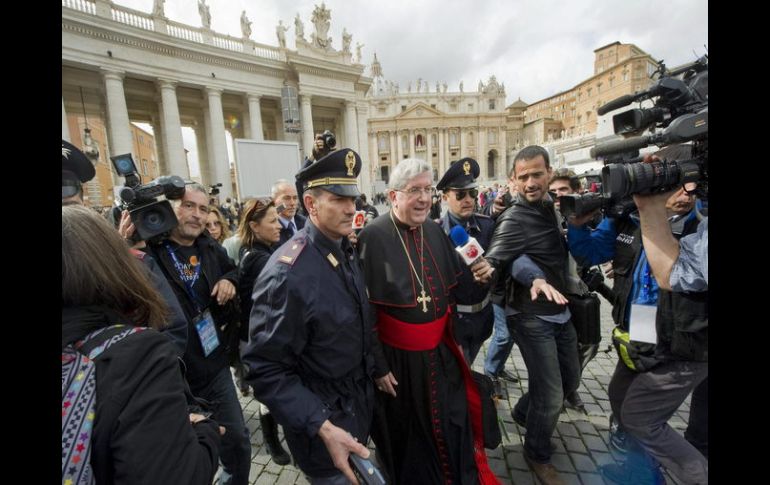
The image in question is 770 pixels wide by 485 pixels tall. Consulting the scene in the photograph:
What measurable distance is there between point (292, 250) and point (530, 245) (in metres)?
1.77

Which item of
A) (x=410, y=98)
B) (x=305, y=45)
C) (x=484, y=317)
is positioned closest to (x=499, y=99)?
(x=410, y=98)

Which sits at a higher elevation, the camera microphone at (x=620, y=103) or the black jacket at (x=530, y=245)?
the camera microphone at (x=620, y=103)

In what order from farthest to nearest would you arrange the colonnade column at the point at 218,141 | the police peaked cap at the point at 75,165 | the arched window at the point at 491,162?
the arched window at the point at 491,162 → the colonnade column at the point at 218,141 → the police peaked cap at the point at 75,165

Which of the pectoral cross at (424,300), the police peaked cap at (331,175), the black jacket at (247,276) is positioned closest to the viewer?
the police peaked cap at (331,175)

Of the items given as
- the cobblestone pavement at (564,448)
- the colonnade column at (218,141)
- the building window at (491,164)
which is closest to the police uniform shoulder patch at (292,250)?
the cobblestone pavement at (564,448)

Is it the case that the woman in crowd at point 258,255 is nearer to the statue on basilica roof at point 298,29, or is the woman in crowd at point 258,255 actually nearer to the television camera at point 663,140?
the television camera at point 663,140

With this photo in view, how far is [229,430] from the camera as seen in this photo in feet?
7.34

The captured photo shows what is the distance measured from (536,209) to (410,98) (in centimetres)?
7499

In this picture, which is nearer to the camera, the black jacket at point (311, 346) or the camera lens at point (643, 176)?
the camera lens at point (643, 176)

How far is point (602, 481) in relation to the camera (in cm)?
237

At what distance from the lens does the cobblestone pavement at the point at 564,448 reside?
2467 mm

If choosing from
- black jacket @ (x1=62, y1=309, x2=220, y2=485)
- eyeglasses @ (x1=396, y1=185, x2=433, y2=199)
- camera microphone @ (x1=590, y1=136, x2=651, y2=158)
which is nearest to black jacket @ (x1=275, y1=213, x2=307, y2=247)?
eyeglasses @ (x1=396, y1=185, x2=433, y2=199)

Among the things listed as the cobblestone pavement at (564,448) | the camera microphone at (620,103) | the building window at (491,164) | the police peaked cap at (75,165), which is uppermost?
the building window at (491,164)
